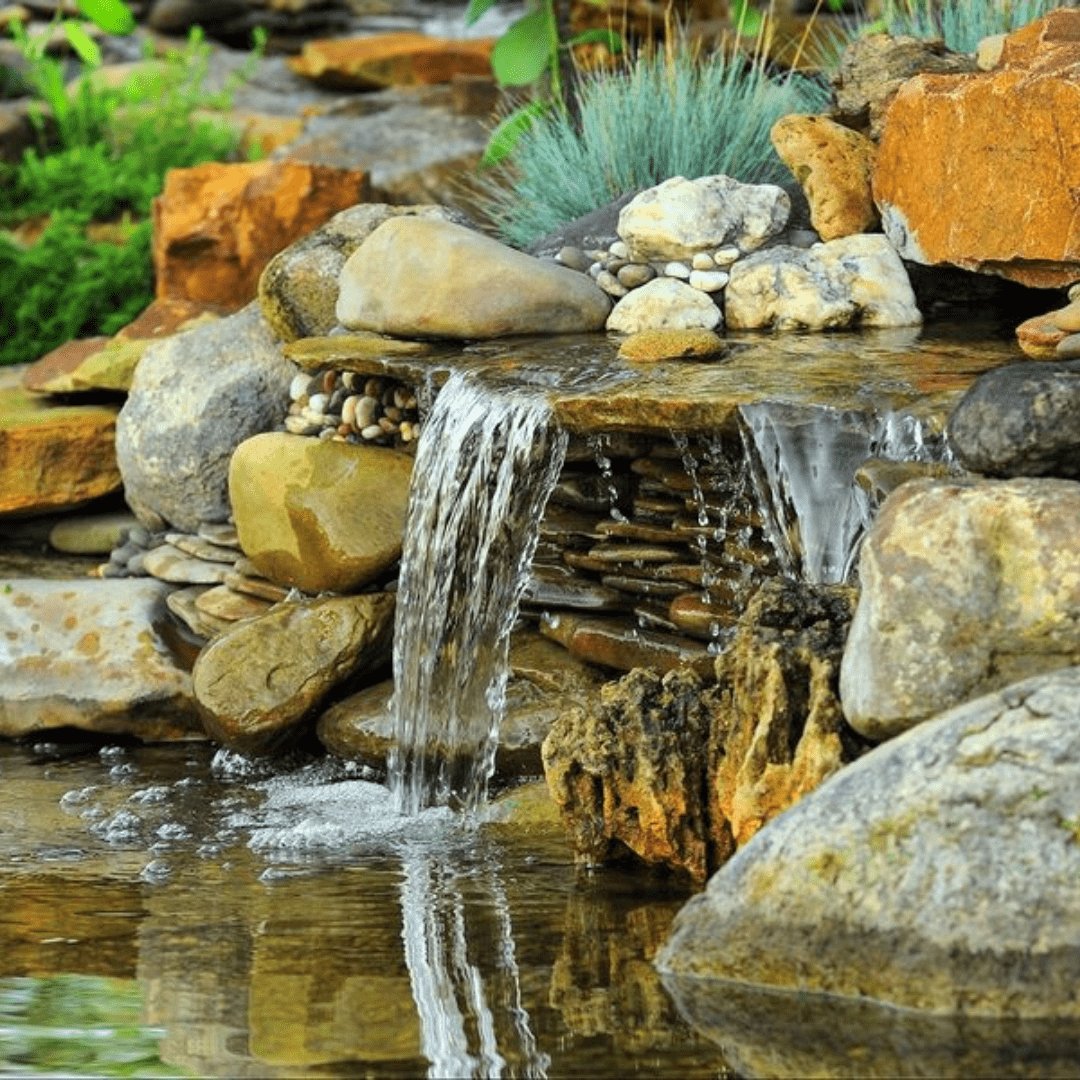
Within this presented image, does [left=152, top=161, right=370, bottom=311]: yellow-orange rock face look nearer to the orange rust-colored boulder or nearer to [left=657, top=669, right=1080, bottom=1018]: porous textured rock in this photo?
the orange rust-colored boulder

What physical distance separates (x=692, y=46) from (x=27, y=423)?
436 cm

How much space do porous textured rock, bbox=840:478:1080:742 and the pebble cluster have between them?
2699mm

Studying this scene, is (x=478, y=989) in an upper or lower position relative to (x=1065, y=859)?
lower

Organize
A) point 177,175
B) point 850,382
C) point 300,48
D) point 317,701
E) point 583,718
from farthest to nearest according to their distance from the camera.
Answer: point 300,48
point 177,175
point 317,701
point 850,382
point 583,718

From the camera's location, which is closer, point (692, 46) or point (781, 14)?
point (692, 46)

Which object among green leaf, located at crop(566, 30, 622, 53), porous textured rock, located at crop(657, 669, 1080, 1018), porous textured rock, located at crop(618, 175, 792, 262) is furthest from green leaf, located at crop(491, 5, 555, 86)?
porous textured rock, located at crop(657, 669, 1080, 1018)

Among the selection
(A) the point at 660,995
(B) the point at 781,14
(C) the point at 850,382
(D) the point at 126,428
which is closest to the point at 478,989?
(A) the point at 660,995

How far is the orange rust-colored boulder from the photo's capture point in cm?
1291

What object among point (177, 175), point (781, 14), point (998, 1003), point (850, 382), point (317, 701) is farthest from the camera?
point (781, 14)

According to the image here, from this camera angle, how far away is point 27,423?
8.14 m

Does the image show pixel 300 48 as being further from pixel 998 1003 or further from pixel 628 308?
pixel 998 1003

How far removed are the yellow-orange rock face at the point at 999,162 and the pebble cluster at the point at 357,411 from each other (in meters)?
1.67

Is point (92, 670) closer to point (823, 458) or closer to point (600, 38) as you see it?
point (823, 458)

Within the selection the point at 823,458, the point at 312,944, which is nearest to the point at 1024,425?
the point at 823,458
